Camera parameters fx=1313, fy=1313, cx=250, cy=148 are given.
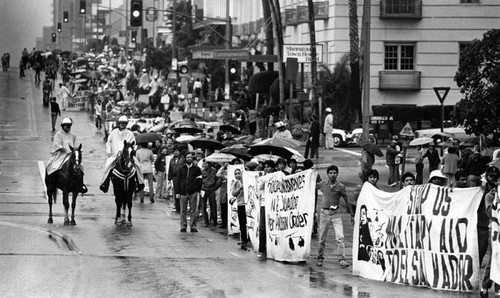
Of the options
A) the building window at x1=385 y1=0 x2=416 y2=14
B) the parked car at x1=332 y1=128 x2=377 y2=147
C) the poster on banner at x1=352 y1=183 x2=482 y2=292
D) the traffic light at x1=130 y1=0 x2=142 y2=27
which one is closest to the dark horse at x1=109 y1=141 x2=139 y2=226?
the poster on banner at x1=352 y1=183 x2=482 y2=292

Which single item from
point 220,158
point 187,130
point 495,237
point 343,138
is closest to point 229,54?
point 343,138

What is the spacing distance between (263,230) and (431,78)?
3936cm

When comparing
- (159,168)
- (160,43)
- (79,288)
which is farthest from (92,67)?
(79,288)

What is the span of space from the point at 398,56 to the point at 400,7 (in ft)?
7.76

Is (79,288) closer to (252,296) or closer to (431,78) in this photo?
(252,296)

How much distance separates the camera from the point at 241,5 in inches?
3693

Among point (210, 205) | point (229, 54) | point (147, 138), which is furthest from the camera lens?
point (229, 54)

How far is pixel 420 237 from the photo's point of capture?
765 inches

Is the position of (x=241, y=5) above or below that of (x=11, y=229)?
above

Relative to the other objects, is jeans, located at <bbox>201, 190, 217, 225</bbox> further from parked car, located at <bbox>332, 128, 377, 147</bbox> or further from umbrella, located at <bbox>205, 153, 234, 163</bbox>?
parked car, located at <bbox>332, 128, 377, 147</bbox>

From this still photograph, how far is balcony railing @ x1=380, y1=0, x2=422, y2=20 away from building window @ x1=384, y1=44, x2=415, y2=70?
156cm

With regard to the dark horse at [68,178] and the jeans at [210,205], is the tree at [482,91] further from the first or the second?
the dark horse at [68,178]

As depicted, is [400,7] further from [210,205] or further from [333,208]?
[333,208]

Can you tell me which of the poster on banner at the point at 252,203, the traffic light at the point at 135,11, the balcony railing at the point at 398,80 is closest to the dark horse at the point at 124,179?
the poster on banner at the point at 252,203
